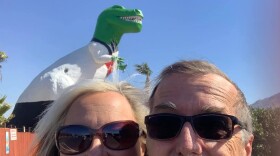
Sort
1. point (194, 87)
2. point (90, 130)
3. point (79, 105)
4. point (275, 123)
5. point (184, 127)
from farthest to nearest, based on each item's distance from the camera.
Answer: point (275, 123) → point (79, 105) → point (90, 130) → point (194, 87) → point (184, 127)

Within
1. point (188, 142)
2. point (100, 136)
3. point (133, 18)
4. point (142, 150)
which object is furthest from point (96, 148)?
point (133, 18)

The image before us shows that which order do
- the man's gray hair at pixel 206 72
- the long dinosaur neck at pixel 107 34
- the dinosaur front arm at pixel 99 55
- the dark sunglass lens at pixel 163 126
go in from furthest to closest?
the long dinosaur neck at pixel 107 34 → the dinosaur front arm at pixel 99 55 → the man's gray hair at pixel 206 72 → the dark sunglass lens at pixel 163 126

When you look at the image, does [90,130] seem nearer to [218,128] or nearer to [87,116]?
[87,116]

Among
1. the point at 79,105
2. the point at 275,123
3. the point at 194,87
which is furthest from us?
the point at 275,123

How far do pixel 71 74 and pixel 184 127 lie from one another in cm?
1184

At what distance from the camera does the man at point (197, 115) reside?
182cm

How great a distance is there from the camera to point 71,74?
1341 cm

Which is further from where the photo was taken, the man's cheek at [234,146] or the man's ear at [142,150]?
the man's ear at [142,150]

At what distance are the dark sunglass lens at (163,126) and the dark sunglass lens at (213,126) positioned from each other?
0.28 feet

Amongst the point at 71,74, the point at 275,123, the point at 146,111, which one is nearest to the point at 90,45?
the point at 71,74

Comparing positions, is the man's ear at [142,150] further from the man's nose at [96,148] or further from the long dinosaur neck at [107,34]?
the long dinosaur neck at [107,34]

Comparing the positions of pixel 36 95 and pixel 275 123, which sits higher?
pixel 36 95

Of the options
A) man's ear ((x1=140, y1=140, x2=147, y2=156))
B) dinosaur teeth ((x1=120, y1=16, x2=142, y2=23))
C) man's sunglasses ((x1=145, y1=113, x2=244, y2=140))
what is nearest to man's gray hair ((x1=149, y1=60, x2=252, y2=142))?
man's sunglasses ((x1=145, y1=113, x2=244, y2=140))

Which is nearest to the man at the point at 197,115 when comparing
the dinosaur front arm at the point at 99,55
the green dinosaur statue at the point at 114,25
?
the dinosaur front arm at the point at 99,55
